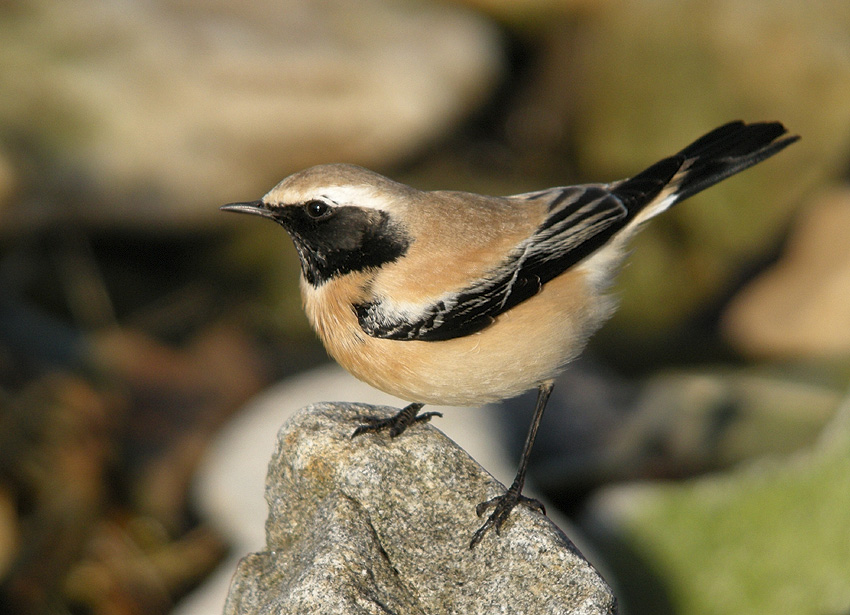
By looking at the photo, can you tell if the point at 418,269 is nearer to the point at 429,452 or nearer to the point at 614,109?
the point at 429,452

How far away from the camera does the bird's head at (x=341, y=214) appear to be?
4250 mm

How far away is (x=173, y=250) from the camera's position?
11.1m

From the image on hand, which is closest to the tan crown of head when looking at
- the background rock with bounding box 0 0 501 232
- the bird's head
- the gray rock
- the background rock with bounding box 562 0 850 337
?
the bird's head

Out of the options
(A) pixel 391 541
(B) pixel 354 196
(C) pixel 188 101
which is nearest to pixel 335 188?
(B) pixel 354 196

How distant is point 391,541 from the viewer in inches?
148

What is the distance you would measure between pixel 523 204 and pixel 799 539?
11.1 feet

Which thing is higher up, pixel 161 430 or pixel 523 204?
pixel 161 430

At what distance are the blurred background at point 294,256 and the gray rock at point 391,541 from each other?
3289mm

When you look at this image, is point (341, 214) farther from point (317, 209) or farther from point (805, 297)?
point (805, 297)

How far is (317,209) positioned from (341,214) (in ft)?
0.38

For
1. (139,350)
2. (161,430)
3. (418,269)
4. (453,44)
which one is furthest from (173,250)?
(418,269)

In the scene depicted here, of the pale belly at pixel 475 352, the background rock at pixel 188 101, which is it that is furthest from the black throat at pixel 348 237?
the background rock at pixel 188 101

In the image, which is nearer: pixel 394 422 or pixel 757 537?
pixel 394 422

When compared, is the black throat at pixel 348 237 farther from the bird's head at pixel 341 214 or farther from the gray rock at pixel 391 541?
the gray rock at pixel 391 541
